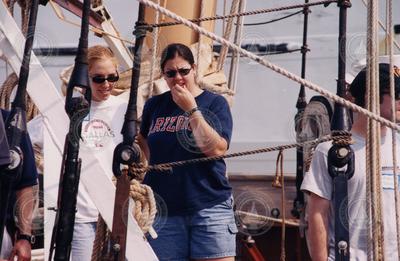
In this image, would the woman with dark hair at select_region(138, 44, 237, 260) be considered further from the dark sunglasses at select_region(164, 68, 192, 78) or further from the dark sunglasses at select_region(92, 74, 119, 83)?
the dark sunglasses at select_region(92, 74, 119, 83)

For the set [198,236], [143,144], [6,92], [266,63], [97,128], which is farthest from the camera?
[6,92]

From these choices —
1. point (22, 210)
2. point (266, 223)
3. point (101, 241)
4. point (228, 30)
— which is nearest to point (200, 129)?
point (101, 241)

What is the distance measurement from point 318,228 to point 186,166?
0.40m

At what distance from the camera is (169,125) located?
2258 mm

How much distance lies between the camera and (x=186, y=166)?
7.23 ft

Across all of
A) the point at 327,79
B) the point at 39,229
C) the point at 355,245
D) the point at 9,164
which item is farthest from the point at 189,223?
the point at 327,79

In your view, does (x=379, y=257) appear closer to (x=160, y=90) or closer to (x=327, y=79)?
(x=160, y=90)

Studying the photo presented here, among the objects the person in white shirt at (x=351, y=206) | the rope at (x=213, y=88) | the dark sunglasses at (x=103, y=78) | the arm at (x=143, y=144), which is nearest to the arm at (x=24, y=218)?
the arm at (x=143, y=144)

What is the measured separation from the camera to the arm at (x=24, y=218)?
2.07m

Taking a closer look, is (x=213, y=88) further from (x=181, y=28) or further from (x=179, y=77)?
(x=179, y=77)

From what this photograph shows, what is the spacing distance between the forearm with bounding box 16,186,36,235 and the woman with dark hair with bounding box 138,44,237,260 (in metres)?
0.34

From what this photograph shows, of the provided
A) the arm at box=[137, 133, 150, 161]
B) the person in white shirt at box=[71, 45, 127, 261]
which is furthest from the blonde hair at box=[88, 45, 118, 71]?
the arm at box=[137, 133, 150, 161]

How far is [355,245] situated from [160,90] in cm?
126

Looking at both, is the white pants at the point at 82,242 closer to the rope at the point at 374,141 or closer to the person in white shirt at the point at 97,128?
the person in white shirt at the point at 97,128
